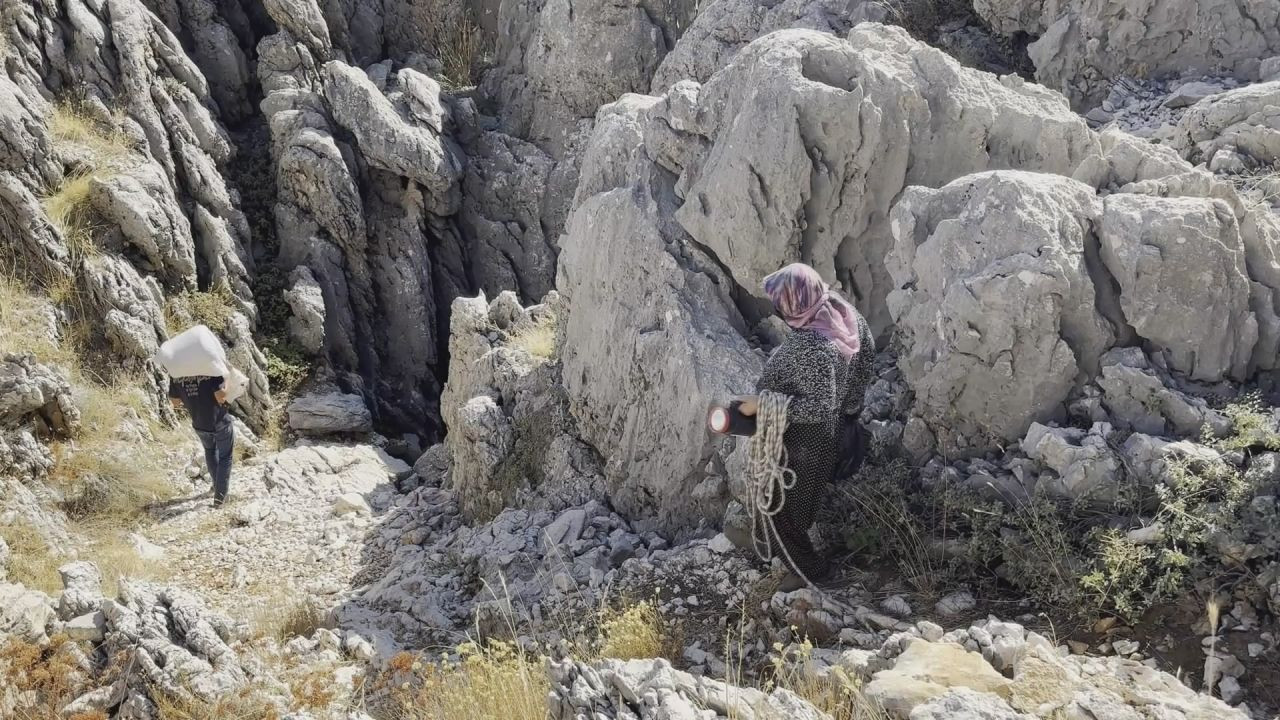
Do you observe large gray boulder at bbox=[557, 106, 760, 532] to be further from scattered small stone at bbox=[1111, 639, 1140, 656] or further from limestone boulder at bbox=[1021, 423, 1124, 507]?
scattered small stone at bbox=[1111, 639, 1140, 656]

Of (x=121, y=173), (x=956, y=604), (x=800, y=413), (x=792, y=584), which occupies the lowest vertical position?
(x=792, y=584)

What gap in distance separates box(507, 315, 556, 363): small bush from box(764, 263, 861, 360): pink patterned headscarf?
4.63 meters

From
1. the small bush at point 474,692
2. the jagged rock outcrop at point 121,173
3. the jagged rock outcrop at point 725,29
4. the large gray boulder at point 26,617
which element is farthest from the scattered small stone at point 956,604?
the jagged rock outcrop at point 121,173

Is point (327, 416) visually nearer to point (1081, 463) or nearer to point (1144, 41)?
point (1081, 463)

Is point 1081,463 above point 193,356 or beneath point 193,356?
above

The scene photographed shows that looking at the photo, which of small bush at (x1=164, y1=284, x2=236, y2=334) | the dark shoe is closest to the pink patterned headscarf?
the dark shoe

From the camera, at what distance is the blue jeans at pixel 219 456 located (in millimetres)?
9578

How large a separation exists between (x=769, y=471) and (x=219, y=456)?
22.6 ft

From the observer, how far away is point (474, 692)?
448 cm

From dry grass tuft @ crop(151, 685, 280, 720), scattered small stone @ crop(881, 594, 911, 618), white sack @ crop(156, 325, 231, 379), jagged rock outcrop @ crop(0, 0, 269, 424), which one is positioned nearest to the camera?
dry grass tuft @ crop(151, 685, 280, 720)

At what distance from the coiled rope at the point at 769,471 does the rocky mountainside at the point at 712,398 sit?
378mm

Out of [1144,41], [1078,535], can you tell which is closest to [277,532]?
[1078,535]

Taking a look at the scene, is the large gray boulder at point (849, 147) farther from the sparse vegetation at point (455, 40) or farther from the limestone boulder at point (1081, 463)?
the sparse vegetation at point (455, 40)

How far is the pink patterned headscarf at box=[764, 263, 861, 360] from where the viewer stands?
15.8ft
